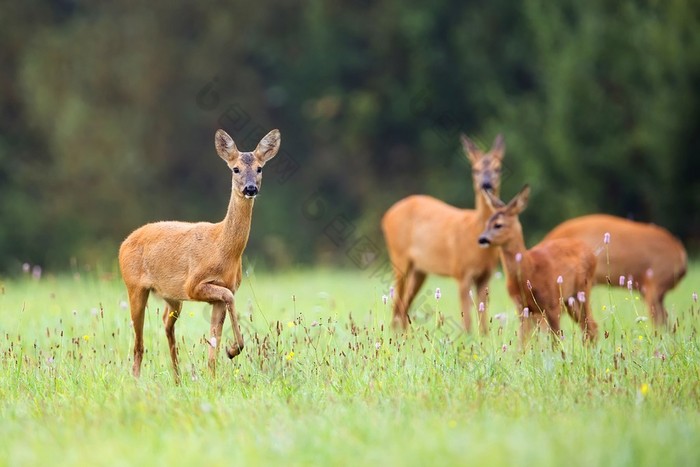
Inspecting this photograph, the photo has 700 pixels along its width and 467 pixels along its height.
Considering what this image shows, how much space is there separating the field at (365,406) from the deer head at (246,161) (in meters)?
1.03

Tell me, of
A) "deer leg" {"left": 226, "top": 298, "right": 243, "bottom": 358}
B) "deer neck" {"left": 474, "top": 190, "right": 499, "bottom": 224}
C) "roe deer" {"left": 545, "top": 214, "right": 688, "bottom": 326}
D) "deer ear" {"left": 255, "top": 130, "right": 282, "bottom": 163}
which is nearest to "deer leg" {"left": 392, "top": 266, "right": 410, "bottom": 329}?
"deer neck" {"left": 474, "top": 190, "right": 499, "bottom": 224}

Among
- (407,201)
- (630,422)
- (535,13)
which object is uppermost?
(535,13)

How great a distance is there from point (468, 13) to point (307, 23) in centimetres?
396

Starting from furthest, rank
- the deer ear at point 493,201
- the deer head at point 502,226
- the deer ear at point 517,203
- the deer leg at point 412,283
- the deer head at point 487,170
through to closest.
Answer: the deer leg at point 412,283, the deer head at point 487,170, the deer ear at point 493,201, the deer ear at point 517,203, the deer head at point 502,226

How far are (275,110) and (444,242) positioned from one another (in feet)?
54.0

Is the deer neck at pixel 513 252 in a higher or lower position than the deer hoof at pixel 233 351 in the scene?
higher

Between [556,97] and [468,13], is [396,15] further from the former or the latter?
[556,97]

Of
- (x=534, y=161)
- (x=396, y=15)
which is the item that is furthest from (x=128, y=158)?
(x=534, y=161)

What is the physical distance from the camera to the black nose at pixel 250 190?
294 inches

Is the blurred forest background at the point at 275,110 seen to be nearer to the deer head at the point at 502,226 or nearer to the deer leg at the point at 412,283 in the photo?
the deer leg at the point at 412,283

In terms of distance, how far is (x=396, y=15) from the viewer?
25.4 metres

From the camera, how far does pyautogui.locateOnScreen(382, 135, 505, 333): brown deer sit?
35.2 ft

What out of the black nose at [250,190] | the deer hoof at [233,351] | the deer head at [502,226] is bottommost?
the deer hoof at [233,351]

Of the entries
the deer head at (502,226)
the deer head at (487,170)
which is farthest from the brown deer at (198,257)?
the deer head at (487,170)
